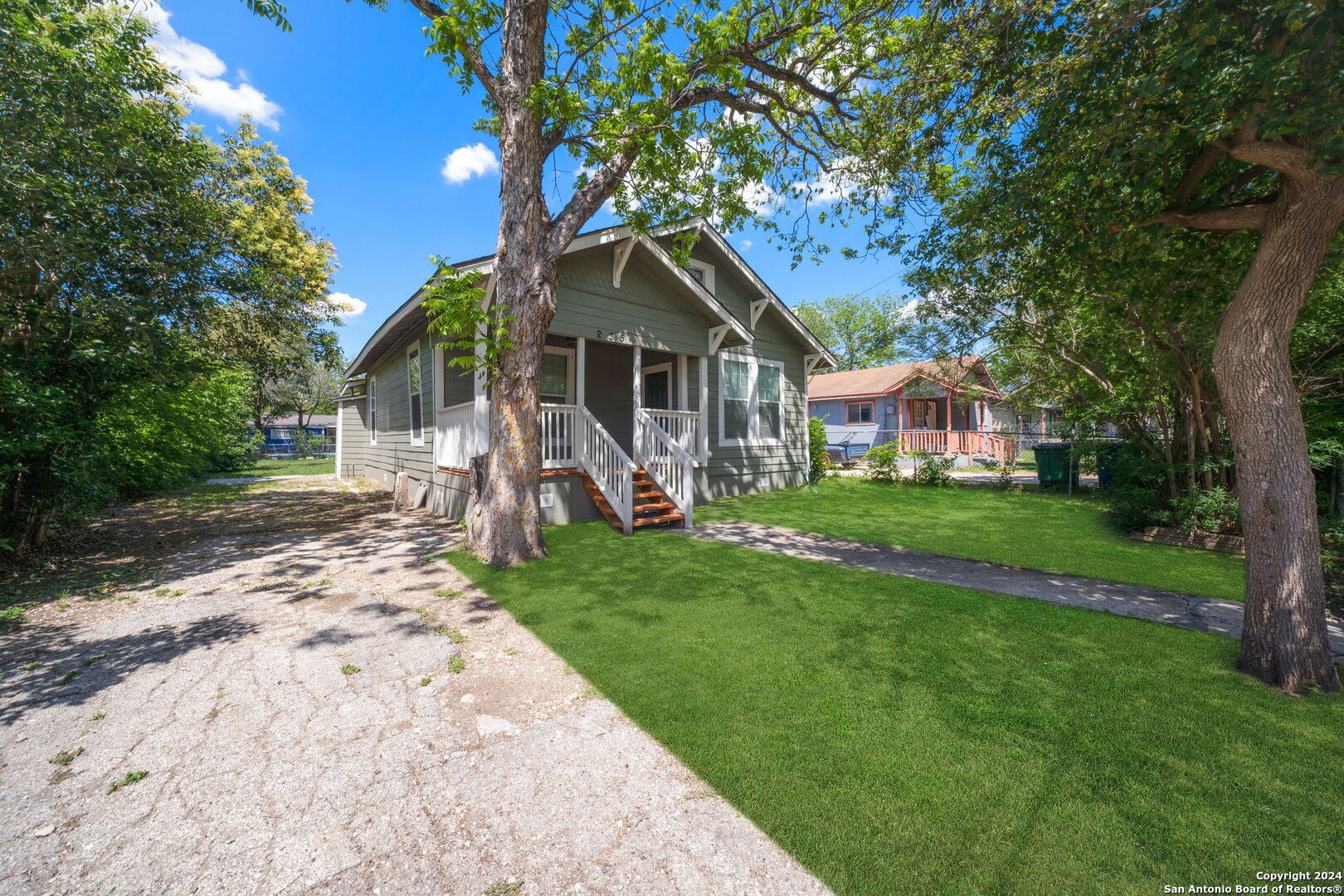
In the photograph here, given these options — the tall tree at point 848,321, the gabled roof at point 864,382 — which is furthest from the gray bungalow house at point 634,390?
→ the tall tree at point 848,321

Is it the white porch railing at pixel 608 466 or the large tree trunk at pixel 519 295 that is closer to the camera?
the large tree trunk at pixel 519 295

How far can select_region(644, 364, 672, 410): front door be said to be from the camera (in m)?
10.1

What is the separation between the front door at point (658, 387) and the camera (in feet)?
33.1

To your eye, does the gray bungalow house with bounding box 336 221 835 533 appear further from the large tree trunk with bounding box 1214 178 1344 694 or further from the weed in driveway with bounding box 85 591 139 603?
the large tree trunk with bounding box 1214 178 1344 694

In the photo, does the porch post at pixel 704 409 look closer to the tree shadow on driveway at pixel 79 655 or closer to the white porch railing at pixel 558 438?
the white porch railing at pixel 558 438

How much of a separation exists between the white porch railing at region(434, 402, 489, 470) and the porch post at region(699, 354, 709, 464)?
3.74 m

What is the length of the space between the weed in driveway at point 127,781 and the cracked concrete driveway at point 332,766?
0.04 feet

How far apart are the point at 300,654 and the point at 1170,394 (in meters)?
9.93

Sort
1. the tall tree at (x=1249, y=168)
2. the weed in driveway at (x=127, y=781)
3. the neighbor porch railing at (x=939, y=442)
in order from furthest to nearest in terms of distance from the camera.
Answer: the neighbor porch railing at (x=939, y=442) < the tall tree at (x=1249, y=168) < the weed in driveway at (x=127, y=781)

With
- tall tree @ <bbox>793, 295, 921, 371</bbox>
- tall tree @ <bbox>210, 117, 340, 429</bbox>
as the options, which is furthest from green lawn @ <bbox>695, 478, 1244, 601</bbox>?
tall tree @ <bbox>793, 295, 921, 371</bbox>

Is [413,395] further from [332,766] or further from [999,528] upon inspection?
[999,528]

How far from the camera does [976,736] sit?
2303 millimetres

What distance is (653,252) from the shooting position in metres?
8.28

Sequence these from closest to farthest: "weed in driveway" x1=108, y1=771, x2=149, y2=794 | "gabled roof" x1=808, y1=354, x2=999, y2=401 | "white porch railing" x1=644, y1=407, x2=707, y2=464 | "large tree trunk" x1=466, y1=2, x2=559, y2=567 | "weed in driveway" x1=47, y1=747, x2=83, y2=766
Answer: "weed in driveway" x1=108, y1=771, x2=149, y2=794
"weed in driveway" x1=47, y1=747, x2=83, y2=766
"large tree trunk" x1=466, y1=2, x2=559, y2=567
"white porch railing" x1=644, y1=407, x2=707, y2=464
"gabled roof" x1=808, y1=354, x2=999, y2=401
